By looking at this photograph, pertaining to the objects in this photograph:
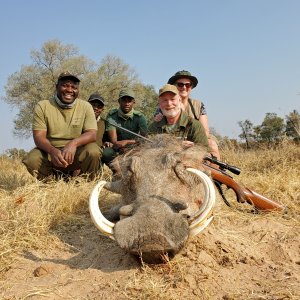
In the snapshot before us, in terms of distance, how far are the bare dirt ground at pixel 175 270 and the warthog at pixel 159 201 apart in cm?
21

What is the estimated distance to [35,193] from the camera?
16.1 feet

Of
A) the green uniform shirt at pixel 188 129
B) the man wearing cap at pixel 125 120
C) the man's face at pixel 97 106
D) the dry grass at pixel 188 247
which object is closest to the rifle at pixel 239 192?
the dry grass at pixel 188 247

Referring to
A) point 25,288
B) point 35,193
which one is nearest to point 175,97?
point 35,193

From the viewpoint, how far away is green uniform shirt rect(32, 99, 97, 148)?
594cm

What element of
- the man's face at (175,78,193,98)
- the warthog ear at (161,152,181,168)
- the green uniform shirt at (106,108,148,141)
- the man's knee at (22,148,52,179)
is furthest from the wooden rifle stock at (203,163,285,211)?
the green uniform shirt at (106,108,148,141)

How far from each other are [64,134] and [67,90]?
0.68m

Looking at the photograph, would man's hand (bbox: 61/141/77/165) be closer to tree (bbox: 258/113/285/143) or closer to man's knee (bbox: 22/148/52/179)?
man's knee (bbox: 22/148/52/179)

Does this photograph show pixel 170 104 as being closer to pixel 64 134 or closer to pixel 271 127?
pixel 64 134

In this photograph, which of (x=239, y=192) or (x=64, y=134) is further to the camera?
(x=64, y=134)

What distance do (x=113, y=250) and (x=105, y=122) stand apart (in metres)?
4.73

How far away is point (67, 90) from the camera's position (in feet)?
20.1

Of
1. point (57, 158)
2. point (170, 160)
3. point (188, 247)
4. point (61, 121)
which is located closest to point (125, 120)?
point (61, 121)

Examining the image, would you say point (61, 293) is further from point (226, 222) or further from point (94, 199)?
point (226, 222)

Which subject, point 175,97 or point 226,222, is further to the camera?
point 175,97
